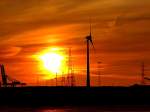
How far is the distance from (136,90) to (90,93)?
16405 millimetres

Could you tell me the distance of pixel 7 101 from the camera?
126 metres

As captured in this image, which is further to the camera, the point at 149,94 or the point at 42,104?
the point at 149,94

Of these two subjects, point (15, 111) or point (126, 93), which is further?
point (126, 93)

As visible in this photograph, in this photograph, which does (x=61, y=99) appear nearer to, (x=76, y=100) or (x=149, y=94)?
(x=76, y=100)

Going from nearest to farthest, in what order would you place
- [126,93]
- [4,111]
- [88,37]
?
[4,111]
[88,37]
[126,93]

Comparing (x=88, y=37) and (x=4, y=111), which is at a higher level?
(x=88, y=37)

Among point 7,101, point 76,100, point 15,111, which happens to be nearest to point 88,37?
point 76,100

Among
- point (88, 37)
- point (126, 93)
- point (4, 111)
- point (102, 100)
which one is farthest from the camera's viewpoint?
point (126, 93)

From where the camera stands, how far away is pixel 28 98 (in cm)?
13025

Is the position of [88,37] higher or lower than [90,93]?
higher

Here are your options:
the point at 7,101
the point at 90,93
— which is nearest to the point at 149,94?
the point at 90,93

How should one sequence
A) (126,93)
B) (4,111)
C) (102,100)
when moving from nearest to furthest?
(4,111) → (102,100) → (126,93)

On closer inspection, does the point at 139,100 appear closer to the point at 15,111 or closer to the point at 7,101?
the point at 7,101

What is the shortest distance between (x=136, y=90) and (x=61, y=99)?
25.3m
